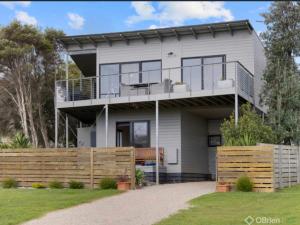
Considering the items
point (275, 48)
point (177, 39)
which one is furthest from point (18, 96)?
point (275, 48)

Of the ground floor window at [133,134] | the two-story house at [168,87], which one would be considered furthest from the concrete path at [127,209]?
the ground floor window at [133,134]

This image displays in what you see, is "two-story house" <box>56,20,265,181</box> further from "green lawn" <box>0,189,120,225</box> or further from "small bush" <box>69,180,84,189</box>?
"green lawn" <box>0,189,120,225</box>

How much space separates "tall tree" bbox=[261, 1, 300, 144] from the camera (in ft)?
68.6

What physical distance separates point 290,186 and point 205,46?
8.22 meters

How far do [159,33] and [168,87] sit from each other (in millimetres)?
3160

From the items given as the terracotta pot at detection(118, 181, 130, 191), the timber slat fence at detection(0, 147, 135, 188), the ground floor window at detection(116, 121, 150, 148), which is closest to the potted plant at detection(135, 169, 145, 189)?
the timber slat fence at detection(0, 147, 135, 188)

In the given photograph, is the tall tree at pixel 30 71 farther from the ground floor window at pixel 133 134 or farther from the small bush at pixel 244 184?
the small bush at pixel 244 184

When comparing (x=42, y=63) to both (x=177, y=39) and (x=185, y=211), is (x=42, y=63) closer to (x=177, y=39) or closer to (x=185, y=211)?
(x=177, y=39)

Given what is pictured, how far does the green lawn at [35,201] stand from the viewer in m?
11.0

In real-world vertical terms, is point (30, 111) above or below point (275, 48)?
below

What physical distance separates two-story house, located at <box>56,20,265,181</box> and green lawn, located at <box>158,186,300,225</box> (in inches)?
291

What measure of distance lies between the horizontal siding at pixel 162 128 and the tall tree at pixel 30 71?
243 inches

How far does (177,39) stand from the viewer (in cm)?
2317

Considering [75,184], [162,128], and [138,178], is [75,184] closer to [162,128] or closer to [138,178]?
[138,178]
